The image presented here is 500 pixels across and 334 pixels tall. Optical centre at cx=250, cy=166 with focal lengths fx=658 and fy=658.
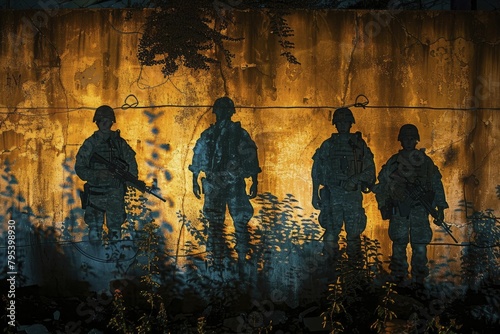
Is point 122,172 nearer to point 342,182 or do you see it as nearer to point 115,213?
point 115,213

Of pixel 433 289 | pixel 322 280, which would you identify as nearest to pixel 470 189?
pixel 433 289

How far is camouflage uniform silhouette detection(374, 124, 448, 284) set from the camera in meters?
7.09

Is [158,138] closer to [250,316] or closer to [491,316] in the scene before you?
[250,316]

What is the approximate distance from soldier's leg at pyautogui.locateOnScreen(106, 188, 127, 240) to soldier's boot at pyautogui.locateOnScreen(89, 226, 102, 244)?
4.2 inches

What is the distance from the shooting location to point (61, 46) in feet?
23.5

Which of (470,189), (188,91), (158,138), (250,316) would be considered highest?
(188,91)

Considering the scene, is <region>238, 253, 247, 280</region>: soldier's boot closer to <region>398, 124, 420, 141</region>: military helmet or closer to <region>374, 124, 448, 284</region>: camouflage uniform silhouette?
<region>374, 124, 448, 284</region>: camouflage uniform silhouette

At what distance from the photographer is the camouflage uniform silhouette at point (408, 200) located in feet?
23.3

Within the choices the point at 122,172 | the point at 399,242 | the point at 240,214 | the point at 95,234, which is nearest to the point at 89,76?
the point at 122,172

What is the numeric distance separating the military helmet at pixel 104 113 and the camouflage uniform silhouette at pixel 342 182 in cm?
223

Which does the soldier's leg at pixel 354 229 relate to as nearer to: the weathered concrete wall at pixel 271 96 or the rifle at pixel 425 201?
the weathered concrete wall at pixel 271 96

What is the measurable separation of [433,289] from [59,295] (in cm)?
404

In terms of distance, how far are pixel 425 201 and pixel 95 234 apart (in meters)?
3.58

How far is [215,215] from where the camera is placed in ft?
23.3
